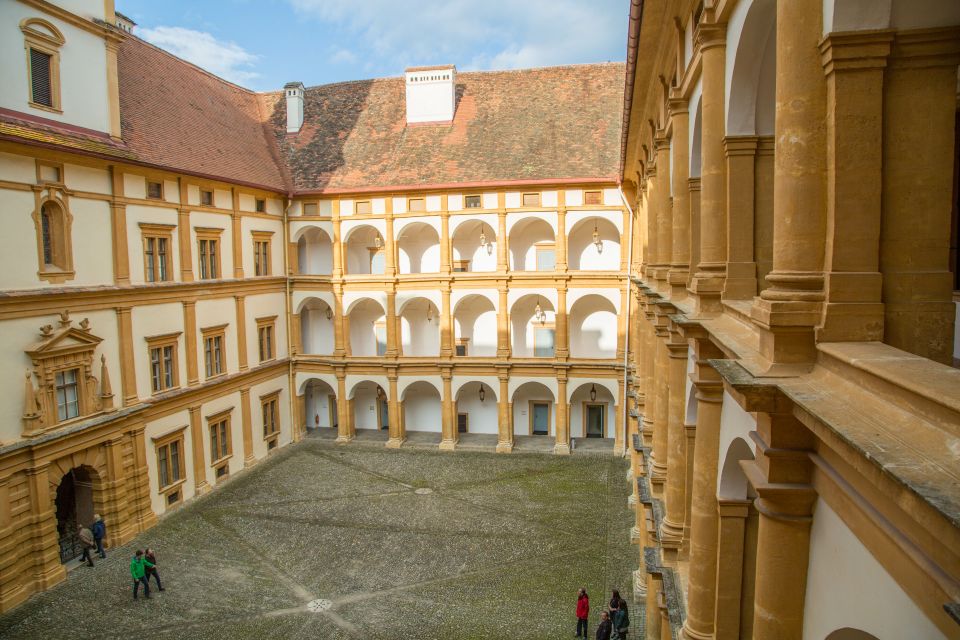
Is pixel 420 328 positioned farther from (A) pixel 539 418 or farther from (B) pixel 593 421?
(B) pixel 593 421

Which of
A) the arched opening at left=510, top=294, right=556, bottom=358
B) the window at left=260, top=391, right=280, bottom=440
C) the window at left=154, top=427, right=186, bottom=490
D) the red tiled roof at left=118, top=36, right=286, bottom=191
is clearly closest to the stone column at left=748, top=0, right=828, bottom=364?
the red tiled roof at left=118, top=36, right=286, bottom=191

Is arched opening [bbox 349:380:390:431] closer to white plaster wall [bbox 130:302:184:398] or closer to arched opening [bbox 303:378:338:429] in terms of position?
arched opening [bbox 303:378:338:429]

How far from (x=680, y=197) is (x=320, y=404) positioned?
2517cm

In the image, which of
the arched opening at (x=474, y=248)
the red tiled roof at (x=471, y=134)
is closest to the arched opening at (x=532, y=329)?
the arched opening at (x=474, y=248)

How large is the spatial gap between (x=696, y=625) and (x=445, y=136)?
83.2 feet

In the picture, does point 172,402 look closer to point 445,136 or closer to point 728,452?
point 445,136

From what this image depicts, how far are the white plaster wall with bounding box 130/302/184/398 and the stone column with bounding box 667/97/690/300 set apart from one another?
16808 millimetres

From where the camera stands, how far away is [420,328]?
3009 cm

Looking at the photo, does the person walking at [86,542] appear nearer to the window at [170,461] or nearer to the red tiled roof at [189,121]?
the window at [170,461]

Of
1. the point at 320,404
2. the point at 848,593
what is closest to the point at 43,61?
the point at 320,404

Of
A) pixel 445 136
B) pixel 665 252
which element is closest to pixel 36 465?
pixel 665 252

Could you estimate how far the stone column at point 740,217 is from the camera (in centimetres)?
596

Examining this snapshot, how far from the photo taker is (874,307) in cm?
342

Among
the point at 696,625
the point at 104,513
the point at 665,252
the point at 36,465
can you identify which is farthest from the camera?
the point at 104,513
